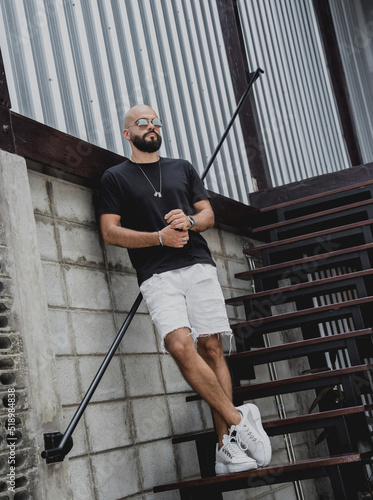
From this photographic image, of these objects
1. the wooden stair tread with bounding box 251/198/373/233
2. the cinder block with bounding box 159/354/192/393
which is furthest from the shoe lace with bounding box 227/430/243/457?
the wooden stair tread with bounding box 251/198/373/233

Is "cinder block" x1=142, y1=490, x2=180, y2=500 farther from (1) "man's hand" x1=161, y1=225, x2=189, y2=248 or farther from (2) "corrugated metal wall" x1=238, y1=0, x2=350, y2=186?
(2) "corrugated metal wall" x1=238, y1=0, x2=350, y2=186

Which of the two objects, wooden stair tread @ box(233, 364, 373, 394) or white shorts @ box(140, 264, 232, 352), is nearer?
white shorts @ box(140, 264, 232, 352)

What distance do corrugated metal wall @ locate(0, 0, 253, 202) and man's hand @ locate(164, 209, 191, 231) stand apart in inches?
28.3

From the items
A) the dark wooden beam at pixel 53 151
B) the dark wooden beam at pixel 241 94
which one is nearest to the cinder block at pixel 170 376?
the dark wooden beam at pixel 53 151

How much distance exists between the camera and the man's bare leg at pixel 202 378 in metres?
3.20

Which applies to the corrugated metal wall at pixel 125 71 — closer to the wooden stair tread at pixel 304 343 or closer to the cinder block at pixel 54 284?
the cinder block at pixel 54 284

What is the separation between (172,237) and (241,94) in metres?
2.65

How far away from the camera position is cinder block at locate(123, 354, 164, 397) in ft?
11.3

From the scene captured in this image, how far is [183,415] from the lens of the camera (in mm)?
3842

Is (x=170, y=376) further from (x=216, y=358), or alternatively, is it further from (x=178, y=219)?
(x=178, y=219)

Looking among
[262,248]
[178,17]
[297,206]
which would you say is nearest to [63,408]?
[262,248]

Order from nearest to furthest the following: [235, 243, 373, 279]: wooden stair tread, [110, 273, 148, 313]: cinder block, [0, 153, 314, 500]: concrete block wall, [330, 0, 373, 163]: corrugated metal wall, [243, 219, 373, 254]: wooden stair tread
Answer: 1. [0, 153, 314, 500]: concrete block wall
2. [110, 273, 148, 313]: cinder block
3. [235, 243, 373, 279]: wooden stair tread
4. [243, 219, 373, 254]: wooden stair tread
5. [330, 0, 373, 163]: corrugated metal wall

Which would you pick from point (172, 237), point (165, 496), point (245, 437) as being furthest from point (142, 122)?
point (165, 496)

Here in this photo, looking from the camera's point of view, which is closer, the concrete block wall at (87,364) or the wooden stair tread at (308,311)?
the concrete block wall at (87,364)
